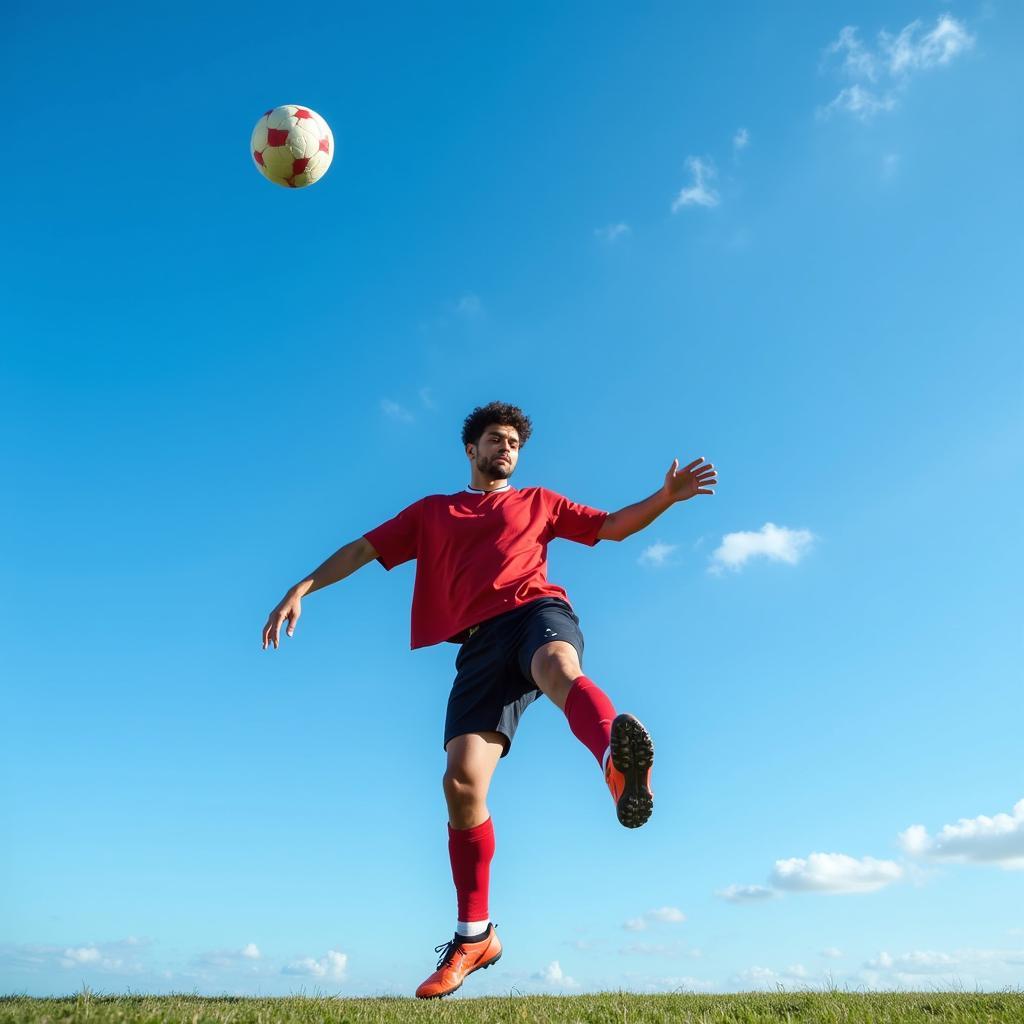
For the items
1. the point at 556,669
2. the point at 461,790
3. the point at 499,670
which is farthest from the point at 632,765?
the point at 461,790

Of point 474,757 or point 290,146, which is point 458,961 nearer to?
point 474,757

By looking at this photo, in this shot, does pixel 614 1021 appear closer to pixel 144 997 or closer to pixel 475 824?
pixel 475 824

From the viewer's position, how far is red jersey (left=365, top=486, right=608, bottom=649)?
6000 mm

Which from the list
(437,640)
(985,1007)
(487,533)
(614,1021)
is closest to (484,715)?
(437,640)

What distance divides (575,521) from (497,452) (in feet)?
2.49

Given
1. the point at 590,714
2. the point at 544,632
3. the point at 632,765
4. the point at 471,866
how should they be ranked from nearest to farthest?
the point at 632,765 < the point at 590,714 < the point at 544,632 < the point at 471,866

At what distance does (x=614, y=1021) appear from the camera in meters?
4.47

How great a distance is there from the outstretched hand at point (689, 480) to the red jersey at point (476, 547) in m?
0.56

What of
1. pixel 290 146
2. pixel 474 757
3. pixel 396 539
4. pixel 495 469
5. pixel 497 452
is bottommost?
pixel 474 757

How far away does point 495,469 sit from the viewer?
674 centimetres

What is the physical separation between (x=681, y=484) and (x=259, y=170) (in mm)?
4959

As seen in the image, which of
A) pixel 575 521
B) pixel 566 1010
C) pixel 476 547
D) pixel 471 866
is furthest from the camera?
pixel 575 521

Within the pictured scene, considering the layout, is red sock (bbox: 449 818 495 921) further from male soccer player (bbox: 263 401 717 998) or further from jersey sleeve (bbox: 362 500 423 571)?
jersey sleeve (bbox: 362 500 423 571)

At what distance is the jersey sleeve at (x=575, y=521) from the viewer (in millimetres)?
6637
